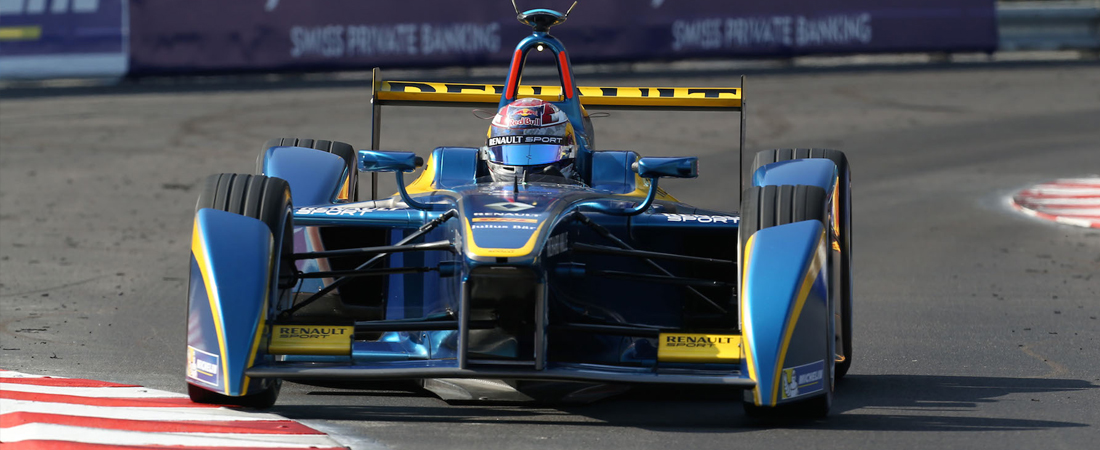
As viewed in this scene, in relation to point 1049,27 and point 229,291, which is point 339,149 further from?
point 1049,27

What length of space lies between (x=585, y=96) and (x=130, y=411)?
4144 mm

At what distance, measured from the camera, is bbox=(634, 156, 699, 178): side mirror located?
7301 mm

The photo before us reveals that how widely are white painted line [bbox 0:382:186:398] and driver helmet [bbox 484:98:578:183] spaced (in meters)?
2.26

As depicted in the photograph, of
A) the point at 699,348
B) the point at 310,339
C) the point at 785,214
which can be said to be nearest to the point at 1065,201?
the point at 785,214

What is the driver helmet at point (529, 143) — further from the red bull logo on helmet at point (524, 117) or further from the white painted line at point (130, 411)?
the white painted line at point (130, 411)

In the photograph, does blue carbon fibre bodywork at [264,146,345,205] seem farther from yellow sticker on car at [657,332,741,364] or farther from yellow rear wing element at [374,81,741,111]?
yellow sticker on car at [657,332,741,364]

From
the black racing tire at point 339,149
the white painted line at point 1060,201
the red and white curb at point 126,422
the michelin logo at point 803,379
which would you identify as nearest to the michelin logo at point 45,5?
the black racing tire at point 339,149

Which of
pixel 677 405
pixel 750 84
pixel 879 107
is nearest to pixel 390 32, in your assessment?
pixel 750 84

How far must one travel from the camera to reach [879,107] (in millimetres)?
21141

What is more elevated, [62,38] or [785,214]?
[62,38]

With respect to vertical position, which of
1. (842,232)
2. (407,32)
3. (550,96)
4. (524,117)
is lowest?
(842,232)

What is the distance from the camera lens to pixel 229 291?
264 inches

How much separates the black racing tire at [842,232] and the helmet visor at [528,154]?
115 centimetres

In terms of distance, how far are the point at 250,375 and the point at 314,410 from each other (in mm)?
574
